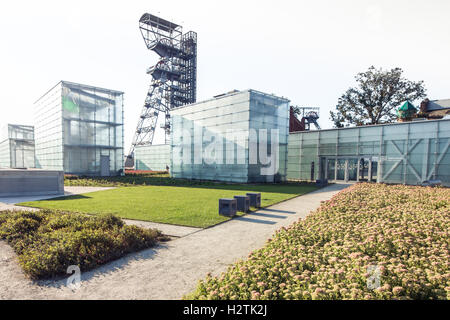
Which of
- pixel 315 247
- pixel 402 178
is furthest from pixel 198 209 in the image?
pixel 402 178

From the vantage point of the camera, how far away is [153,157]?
5209 cm

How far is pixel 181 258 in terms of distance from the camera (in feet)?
17.7

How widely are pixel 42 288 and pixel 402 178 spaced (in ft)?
91.6

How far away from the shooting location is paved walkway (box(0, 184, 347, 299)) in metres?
3.95

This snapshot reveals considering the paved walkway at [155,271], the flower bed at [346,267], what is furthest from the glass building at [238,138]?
the flower bed at [346,267]

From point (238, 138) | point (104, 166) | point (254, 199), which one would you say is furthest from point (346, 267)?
point (104, 166)

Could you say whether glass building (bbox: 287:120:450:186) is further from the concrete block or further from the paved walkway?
the concrete block

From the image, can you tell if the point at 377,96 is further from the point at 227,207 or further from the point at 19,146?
the point at 19,146

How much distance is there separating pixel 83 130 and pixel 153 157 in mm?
20570

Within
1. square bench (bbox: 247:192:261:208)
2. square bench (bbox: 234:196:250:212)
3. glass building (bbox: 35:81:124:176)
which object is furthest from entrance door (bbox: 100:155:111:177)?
square bench (bbox: 234:196:250:212)

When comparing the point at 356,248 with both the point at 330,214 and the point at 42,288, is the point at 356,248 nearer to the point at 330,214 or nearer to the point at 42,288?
the point at 330,214

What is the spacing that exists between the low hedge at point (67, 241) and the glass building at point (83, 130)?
26.7 m

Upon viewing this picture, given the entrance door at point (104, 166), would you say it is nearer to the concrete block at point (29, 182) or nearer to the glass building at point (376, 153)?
the concrete block at point (29, 182)
